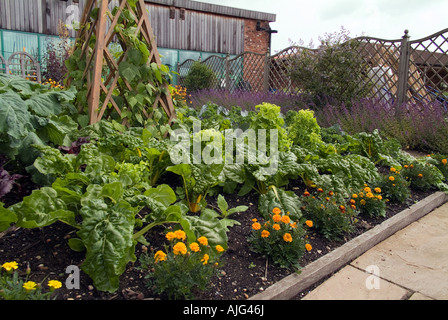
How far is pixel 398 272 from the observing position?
1992 mm

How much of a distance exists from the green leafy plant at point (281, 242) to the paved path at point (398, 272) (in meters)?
0.21

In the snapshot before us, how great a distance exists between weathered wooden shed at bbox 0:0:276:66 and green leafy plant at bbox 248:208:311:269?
1315 centimetres

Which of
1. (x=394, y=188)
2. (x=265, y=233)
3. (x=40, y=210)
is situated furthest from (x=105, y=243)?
(x=394, y=188)

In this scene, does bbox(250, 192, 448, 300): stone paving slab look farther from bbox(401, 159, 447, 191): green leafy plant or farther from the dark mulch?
bbox(401, 159, 447, 191): green leafy plant

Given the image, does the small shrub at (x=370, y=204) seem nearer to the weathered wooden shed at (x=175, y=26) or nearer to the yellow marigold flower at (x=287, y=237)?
the yellow marigold flower at (x=287, y=237)

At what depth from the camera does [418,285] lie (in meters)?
1.86

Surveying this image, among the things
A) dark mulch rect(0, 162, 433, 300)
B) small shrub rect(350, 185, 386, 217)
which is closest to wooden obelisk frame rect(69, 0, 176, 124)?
dark mulch rect(0, 162, 433, 300)

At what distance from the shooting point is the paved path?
1.75 meters

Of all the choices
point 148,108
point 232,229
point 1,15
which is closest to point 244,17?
point 1,15

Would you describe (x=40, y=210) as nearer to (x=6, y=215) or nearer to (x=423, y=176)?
(x=6, y=215)

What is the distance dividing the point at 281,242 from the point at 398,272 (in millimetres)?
758

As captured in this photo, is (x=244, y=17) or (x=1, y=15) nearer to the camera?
(x=1, y=15)
